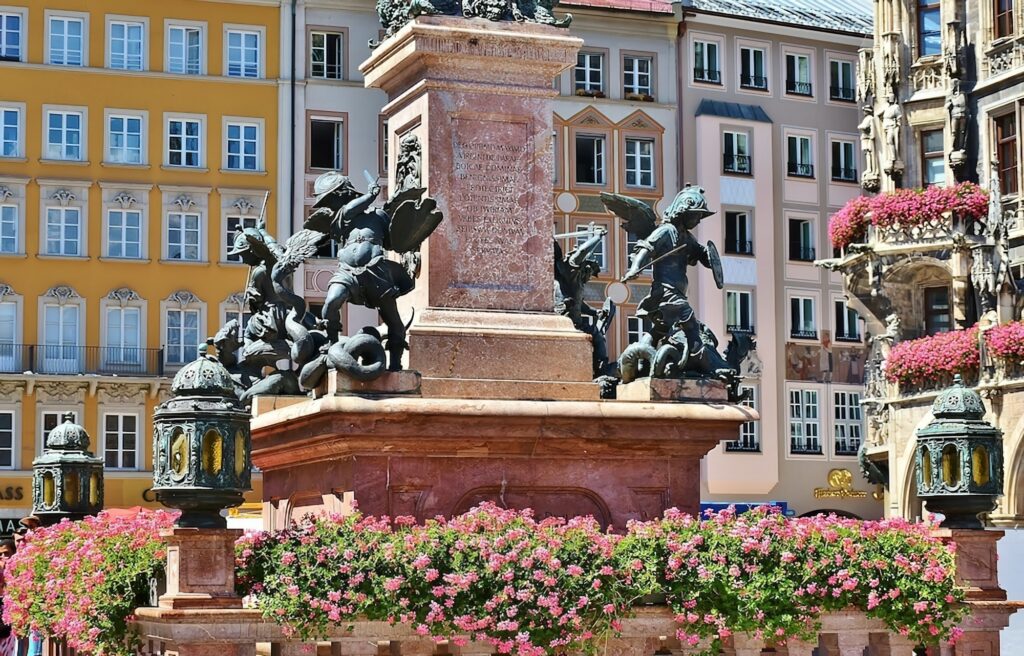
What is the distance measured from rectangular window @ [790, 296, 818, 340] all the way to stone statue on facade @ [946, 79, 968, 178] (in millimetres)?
16084

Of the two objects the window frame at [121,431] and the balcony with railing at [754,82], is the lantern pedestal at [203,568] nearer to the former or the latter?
the window frame at [121,431]

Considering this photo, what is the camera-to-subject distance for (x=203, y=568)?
12.3 meters

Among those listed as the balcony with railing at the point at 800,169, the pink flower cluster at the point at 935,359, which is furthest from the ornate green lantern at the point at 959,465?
the balcony with railing at the point at 800,169

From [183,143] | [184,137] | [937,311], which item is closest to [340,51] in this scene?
[184,137]

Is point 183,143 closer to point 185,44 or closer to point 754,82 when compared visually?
point 185,44

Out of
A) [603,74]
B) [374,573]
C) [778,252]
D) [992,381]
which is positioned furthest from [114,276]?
[374,573]

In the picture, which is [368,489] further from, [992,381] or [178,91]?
[178,91]

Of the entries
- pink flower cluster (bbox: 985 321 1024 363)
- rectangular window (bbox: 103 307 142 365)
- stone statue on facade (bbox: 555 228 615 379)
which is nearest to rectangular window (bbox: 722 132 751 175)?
rectangular window (bbox: 103 307 142 365)

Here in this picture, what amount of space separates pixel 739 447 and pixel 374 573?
155 ft

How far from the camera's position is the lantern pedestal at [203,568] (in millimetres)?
12234

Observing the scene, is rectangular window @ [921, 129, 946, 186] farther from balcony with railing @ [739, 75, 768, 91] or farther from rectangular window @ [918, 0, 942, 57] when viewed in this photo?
balcony with railing @ [739, 75, 768, 91]

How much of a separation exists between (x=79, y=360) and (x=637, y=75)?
1745 cm

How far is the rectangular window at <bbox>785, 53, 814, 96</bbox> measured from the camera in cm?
6231

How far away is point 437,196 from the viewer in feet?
52.0
